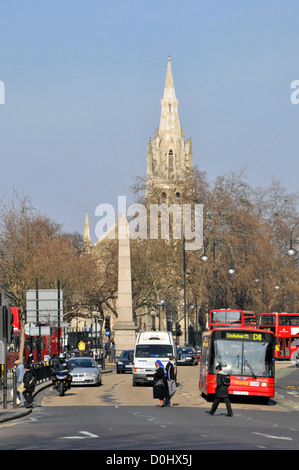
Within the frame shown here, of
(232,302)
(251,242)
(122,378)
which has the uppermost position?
(251,242)

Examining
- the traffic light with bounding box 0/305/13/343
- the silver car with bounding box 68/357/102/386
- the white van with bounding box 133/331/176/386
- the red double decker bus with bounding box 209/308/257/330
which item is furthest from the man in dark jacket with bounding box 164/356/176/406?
the red double decker bus with bounding box 209/308/257/330

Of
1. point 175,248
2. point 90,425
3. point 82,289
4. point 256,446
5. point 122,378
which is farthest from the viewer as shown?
point 82,289

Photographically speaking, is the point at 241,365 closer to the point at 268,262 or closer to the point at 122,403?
the point at 122,403

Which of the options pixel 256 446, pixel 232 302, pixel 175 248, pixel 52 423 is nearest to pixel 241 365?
pixel 52 423

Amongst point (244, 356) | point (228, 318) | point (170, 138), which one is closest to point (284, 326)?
point (228, 318)

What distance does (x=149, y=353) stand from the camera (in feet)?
126

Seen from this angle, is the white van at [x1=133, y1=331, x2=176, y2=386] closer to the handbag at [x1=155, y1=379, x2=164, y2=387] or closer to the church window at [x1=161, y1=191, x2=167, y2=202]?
the handbag at [x1=155, y1=379, x2=164, y2=387]

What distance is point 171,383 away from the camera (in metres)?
27.7

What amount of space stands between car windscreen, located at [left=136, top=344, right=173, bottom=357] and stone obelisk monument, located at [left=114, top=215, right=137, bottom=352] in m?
21.5

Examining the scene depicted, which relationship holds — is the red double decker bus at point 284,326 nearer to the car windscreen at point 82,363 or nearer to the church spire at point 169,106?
the car windscreen at point 82,363

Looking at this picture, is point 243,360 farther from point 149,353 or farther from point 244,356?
point 149,353

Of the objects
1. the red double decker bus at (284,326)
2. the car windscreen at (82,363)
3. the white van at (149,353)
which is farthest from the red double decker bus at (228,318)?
the car windscreen at (82,363)

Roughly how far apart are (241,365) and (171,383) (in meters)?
2.71

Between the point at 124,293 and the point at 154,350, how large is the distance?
2273 cm
